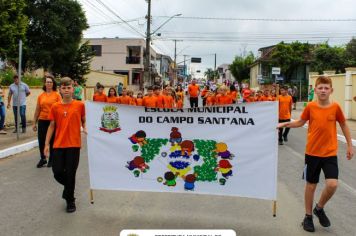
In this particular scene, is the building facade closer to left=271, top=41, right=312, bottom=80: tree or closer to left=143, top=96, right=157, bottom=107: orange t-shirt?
left=271, top=41, right=312, bottom=80: tree

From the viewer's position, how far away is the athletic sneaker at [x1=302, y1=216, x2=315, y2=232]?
5387mm

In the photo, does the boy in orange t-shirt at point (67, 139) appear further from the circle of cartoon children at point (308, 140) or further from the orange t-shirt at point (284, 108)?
the orange t-shirt at point (284, 108)

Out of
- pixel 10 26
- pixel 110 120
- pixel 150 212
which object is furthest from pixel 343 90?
pixel 110 120

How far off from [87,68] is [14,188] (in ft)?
112

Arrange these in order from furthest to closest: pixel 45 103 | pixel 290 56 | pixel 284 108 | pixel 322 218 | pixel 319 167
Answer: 1. pixel 290 56
2. pixel 284 108
3. pixel 45 103
4. pixel 322 218
5. pixel 319 167

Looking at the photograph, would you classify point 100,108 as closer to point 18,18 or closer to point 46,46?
point 18,18

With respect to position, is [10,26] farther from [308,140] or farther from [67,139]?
[308,140]

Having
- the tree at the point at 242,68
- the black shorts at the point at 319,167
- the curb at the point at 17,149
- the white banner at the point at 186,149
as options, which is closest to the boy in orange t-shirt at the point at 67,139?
the white banner at the point at 186,149

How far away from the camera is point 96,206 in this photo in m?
6.41

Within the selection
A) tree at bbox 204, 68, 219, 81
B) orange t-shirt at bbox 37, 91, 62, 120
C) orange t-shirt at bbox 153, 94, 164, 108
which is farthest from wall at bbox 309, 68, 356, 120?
tree at bbox 204, 68, 219, 81

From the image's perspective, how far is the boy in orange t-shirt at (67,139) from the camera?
19.7 feet

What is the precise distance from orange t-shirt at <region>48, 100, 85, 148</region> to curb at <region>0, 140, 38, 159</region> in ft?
16.8

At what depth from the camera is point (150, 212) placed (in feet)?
20.0

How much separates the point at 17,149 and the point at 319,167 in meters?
8.06
